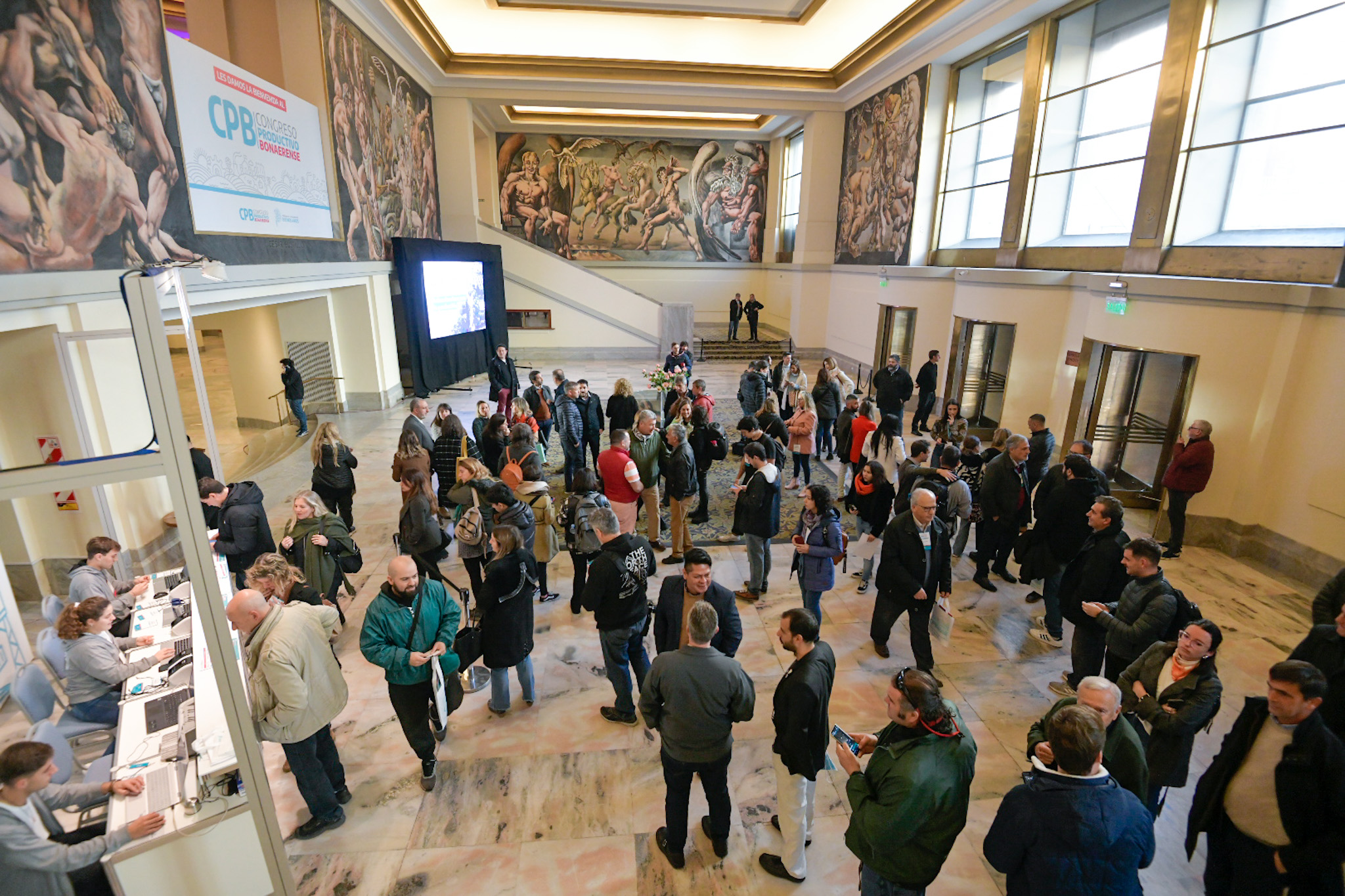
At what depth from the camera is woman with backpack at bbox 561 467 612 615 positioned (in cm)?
478

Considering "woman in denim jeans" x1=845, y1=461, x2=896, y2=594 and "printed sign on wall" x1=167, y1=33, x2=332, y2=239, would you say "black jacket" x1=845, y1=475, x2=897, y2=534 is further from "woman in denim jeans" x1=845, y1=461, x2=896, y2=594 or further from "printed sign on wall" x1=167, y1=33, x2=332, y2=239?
"printed sign on wall" x1=167, y1=33, x2=332, y2=239

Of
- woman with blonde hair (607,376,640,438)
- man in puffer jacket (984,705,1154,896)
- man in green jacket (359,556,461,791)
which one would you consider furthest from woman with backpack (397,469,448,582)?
man in puffer jacket (984,705,1154,896)

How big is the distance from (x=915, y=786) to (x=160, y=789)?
129 inches

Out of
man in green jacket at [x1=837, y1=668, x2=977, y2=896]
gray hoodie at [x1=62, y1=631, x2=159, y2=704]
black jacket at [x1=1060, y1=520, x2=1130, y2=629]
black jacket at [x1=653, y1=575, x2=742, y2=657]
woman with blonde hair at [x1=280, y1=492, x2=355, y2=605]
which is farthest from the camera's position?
woman with blonde hair at [x1=280, y1=492, x2=355, y2=605]

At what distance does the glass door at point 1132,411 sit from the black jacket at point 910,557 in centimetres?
497

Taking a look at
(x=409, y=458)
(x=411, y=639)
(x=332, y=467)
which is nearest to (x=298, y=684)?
(x=411, y=639)

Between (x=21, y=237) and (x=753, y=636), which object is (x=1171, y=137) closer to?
(x=753, y=636)

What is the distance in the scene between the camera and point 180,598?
4.24m

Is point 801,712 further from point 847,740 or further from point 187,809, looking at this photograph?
point 187,809

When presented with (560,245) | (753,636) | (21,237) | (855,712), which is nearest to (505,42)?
(560,245)

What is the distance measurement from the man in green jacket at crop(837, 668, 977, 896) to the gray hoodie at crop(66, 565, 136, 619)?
4.18 meters

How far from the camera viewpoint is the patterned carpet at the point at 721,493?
7.52 m

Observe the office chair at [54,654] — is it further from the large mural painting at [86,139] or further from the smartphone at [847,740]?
the smartphone at [847,740]

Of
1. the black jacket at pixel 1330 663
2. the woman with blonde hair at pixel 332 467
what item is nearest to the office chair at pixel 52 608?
the woman with blonde hair at pixel 332 467
